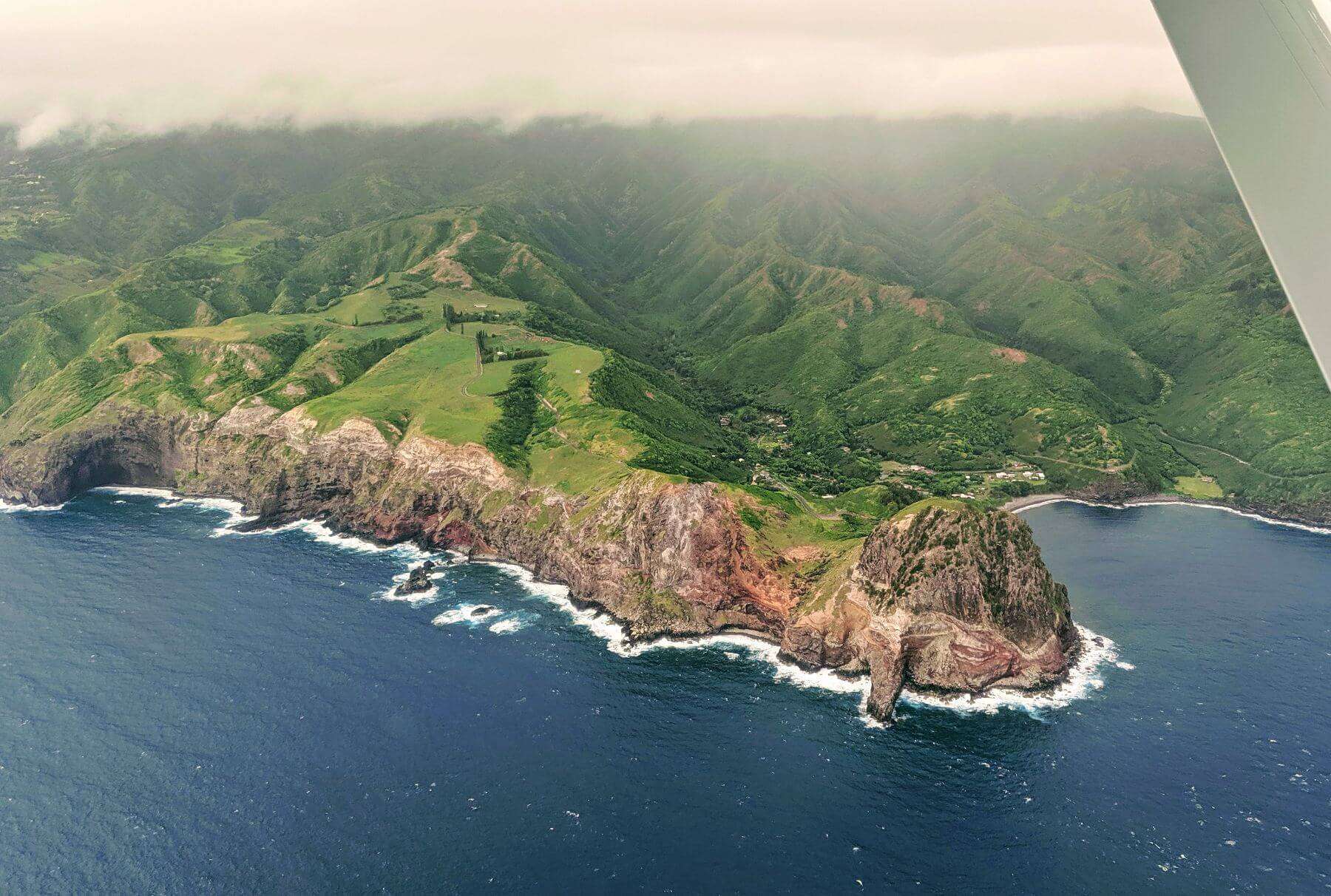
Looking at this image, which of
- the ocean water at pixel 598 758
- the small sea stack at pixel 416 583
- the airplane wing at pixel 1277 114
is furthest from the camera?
the small sea stack at pixel 416 583

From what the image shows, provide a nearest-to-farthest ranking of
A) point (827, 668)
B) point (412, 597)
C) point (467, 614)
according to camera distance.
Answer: point (827, 668) < point (467, 614) < point (412, 597)

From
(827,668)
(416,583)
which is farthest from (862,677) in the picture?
(416,583)

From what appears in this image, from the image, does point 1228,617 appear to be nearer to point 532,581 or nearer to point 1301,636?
point 1301,636

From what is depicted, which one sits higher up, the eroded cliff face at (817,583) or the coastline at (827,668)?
the eroded cliff face at (817,583)

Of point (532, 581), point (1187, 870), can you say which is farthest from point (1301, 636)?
point (532, 581)

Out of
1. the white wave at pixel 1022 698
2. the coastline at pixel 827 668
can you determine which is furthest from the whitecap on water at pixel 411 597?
the white wave at pixel 1022 698

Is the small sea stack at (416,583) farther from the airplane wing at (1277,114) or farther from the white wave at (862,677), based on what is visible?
the airplane wing at (1277,114)

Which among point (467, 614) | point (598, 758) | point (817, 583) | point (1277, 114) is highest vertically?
point (1277, 114)

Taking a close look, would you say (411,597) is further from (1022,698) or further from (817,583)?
(1022,698)

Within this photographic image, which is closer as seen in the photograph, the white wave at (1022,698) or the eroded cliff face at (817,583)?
the white wave at (1022,698)
